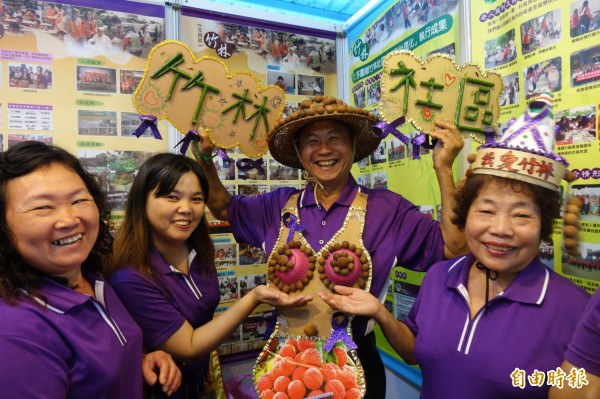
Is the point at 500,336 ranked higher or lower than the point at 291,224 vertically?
lower

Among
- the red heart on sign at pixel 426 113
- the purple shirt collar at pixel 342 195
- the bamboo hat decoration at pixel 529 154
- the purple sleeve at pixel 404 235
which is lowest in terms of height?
the purple sleeve at pixel 404 235

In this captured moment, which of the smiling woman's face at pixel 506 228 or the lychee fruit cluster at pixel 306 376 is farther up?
the smiling woman's face at pixel 506 228

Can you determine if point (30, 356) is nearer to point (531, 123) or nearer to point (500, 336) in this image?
point (500, 336)

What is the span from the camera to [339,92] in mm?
2971

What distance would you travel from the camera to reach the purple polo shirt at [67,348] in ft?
2.65

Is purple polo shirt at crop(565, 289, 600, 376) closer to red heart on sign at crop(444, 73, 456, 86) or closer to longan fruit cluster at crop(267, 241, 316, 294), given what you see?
longan fruit cluster at crop(267, 241, 316, 294)

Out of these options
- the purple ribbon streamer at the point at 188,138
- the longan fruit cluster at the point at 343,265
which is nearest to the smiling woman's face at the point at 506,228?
the longan fruit cluster at the point at 343,265

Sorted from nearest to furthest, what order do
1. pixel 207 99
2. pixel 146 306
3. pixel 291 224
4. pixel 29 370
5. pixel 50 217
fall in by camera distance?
pixel 29 370
pixel 50 217
pixel 146 306
pixel 291 224
pixel 207 99

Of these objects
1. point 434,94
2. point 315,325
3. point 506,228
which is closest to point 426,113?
point 434,94

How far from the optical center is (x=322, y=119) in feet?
5.09

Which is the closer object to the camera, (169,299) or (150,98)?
(169,299)

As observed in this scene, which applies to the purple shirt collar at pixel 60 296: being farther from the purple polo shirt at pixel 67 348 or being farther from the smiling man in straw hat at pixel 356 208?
the smiling man in straw hat at pixel 356 208

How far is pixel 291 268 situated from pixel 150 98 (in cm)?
99

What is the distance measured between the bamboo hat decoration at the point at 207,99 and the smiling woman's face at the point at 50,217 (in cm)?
72
